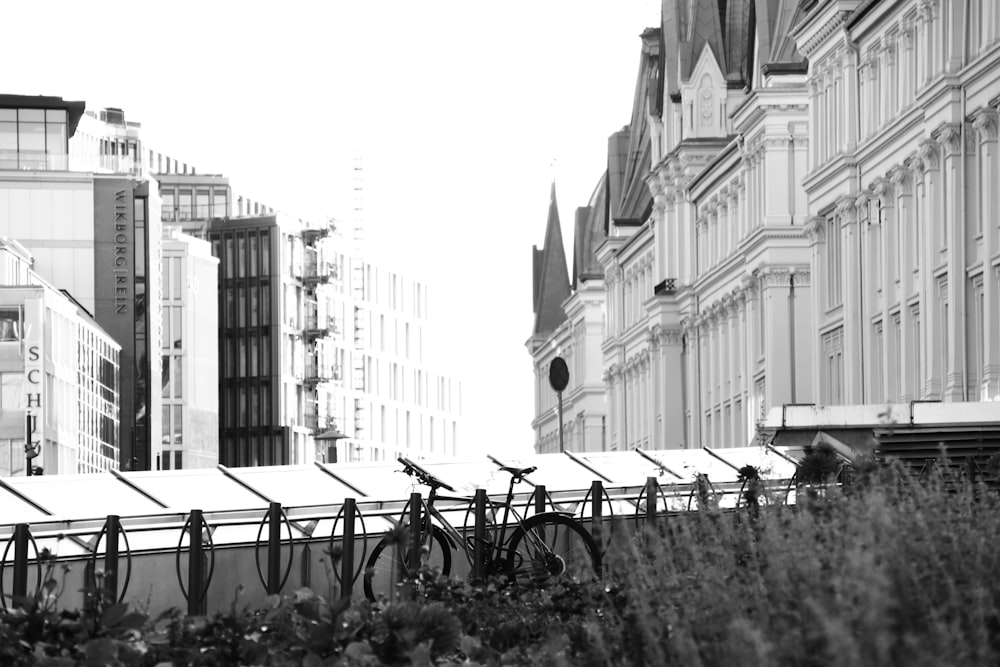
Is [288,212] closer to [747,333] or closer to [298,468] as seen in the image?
[747,333]

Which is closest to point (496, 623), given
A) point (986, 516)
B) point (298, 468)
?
point (986, 516)

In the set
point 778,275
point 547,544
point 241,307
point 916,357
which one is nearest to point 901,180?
point 916,357

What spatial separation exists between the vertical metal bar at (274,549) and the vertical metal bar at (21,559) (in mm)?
2294

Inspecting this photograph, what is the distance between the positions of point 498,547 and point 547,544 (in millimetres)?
438

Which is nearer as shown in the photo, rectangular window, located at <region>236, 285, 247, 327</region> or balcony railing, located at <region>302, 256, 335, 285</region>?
rectangular window, located at <region>236, 285, 247, 327</region>

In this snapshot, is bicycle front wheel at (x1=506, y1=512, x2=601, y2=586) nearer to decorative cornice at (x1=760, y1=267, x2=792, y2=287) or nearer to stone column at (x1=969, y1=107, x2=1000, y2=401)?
stone column at (x1=969, y1=107, x2=1000, y2=401)

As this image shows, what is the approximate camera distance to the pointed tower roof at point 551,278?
14175 cm

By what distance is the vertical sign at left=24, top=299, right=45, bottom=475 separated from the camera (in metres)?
88.6

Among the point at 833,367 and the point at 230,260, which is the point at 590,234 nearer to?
the point at 230,260

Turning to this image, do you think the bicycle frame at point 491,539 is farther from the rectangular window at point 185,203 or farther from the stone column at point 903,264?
the rectangular window at point 185,203

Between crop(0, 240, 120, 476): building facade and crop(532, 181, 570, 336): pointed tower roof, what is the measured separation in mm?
45028

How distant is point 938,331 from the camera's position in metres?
50.6

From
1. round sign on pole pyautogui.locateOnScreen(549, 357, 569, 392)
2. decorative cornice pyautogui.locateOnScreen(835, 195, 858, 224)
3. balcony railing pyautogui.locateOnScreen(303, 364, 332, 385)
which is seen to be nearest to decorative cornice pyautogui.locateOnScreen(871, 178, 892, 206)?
decorative cornice pyautogui.locateOnScreen(835, 195, 858, 224)

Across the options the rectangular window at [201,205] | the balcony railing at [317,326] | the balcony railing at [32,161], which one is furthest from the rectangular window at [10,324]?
the rectangular window at [201,205]
